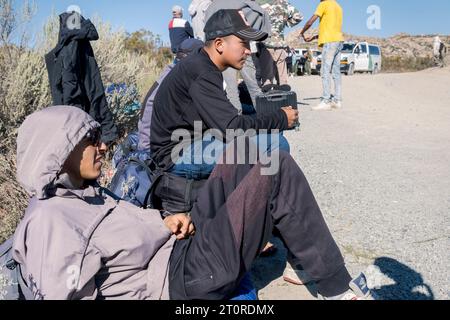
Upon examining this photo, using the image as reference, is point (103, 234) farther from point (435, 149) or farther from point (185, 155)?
point (435, 149)

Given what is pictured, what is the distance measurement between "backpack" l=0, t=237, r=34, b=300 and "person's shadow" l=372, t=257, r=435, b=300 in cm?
187

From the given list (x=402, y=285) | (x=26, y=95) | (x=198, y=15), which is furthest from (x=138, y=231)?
(x=198, y=15)

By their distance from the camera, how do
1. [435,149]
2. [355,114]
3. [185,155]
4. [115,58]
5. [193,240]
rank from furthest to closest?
[355,114], [115,58], [435,149], [185,155], [193,240]

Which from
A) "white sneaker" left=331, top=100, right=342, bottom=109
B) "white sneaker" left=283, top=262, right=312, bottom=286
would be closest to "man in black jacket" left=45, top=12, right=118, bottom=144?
"white sneaker" left=283, top=262, right=312, bottom=286

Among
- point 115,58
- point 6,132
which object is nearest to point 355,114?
point 115,58

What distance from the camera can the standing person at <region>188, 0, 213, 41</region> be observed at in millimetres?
7207

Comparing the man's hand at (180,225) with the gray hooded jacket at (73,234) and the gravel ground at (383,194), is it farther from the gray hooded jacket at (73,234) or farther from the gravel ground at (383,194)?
the gravel ground at (383,194)

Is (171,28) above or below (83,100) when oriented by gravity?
above

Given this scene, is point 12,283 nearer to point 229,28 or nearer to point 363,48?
point 229,28

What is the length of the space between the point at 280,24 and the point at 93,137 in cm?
602

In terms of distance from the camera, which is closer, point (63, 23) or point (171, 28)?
point (63, 23)

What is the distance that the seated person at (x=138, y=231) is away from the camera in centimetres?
180
